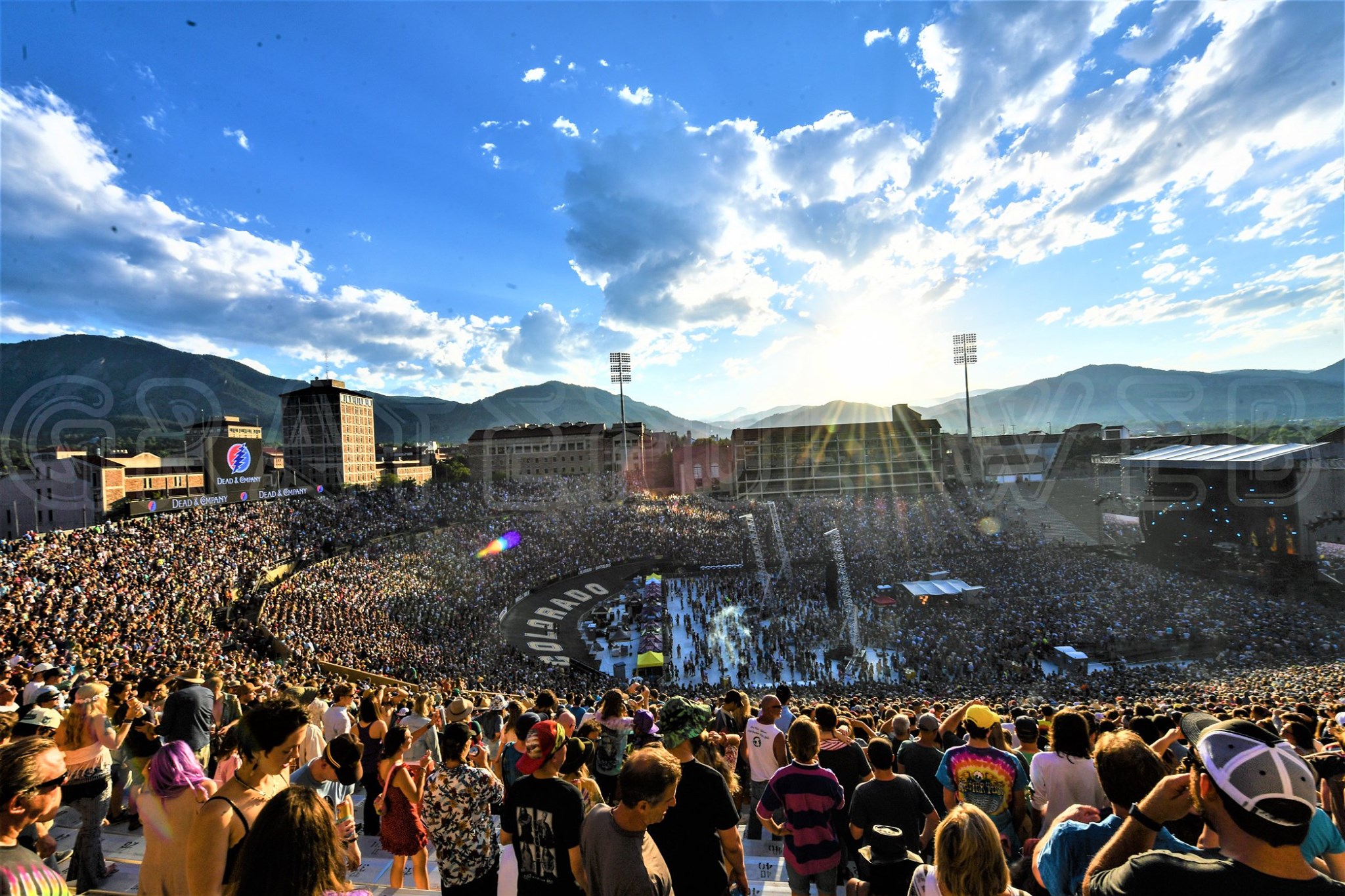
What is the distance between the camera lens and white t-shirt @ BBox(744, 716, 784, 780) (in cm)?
482

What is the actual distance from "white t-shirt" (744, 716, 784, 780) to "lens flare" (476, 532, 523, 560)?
29.4 m

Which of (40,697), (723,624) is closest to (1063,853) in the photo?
(40,697)

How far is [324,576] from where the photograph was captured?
954 inches

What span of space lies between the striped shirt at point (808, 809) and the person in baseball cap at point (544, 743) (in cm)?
128

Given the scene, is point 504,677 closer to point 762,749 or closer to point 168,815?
point 762,749

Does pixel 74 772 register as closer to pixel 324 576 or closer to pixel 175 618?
pixel 175 618

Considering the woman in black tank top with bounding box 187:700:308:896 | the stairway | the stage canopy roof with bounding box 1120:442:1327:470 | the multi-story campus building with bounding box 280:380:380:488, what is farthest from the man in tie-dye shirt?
the multi-story campus building with bounding box 280:380:380:488

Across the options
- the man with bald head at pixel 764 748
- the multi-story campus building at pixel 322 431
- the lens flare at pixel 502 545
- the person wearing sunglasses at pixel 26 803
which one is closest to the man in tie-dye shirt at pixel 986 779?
the man with bald head at pixel 764 748

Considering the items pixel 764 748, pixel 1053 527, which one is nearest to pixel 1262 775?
pixel 764 748

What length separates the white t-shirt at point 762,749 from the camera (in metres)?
4.82

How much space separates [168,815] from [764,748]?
3849 mm

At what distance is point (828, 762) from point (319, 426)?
8598 cm

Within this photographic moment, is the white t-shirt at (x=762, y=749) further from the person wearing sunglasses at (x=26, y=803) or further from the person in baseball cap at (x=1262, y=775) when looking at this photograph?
the person wearing sunglasses at (x=26, y=803)

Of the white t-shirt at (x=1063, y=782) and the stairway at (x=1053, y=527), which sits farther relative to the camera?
the stairway at (x=1053, y=527)
